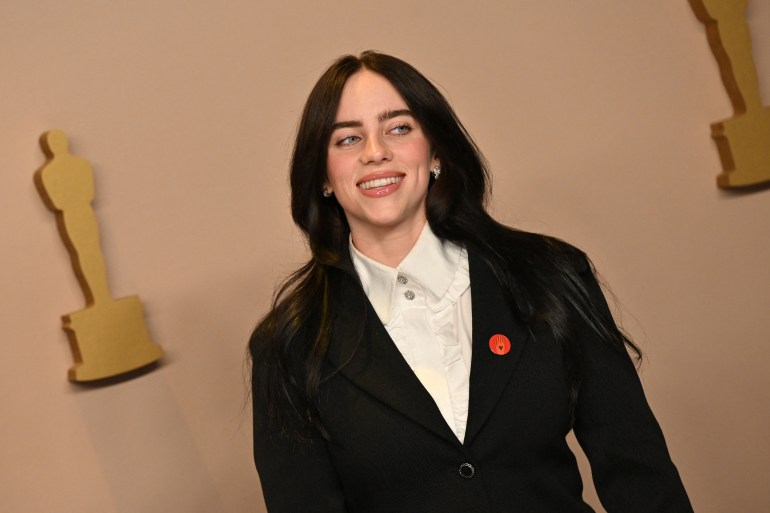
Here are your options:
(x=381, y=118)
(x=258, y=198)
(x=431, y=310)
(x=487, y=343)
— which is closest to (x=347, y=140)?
(x=381, y=118)

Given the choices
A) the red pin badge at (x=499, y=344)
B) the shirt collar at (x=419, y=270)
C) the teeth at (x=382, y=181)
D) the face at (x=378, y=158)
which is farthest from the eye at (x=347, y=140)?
the red pin badge at (x=499, y=344)

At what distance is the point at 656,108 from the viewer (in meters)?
3.41

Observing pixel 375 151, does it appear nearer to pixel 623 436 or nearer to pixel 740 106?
pixel 623 436

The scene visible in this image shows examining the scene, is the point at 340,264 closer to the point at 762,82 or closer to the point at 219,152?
the point at 219,152

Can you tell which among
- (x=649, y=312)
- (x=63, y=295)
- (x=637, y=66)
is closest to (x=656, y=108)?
(x=637, y=66)

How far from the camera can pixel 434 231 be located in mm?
2090

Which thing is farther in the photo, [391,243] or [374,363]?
[391,243]

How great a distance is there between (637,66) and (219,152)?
1453 mm

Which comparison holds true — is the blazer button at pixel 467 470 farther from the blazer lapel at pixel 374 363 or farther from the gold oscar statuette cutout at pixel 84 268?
the gold oscar statuette cutout at pixel 84 268

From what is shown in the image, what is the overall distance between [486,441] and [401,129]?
642 millimetres

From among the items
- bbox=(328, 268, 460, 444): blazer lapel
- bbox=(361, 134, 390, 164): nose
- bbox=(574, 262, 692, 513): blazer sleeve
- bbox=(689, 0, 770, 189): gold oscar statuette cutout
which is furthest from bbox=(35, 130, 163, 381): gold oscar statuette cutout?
bbox=(689, 0, 770, 189): gold oscar statuette cutout

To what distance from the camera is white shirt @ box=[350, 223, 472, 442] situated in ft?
6.37

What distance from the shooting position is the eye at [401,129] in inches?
80.5

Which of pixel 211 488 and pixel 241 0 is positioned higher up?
pixel 241 0
